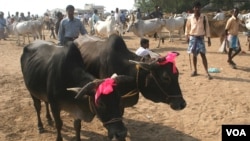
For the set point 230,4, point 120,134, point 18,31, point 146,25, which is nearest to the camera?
point 120,134

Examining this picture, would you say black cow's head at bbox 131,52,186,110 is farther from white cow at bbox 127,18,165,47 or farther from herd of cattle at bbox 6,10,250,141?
white cow at bbox 127,18,165,47

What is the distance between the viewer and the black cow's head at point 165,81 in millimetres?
4680

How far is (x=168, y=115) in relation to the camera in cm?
631

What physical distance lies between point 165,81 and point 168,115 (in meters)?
1.79

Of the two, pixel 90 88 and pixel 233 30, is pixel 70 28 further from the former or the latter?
pixel 233 30

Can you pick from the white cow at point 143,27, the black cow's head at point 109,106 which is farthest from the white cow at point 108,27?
the black cow's head at point 109,106

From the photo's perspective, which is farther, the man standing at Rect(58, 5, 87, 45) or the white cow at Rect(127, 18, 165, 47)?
the white cow at Rect(127, 18, 165, 47)

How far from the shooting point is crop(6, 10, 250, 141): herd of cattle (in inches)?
152

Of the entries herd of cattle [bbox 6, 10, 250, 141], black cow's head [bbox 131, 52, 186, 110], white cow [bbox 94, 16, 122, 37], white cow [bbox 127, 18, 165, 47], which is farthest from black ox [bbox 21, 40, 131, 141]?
white cow [bbox 94, 16, 122, 37]

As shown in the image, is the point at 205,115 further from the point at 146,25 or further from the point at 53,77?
the point at 146,25

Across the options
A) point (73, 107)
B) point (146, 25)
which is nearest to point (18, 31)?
point (146, 25)

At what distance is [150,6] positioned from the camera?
42062 mm

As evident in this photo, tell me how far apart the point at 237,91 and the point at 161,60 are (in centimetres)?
360

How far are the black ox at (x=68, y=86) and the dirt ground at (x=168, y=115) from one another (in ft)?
1.82
